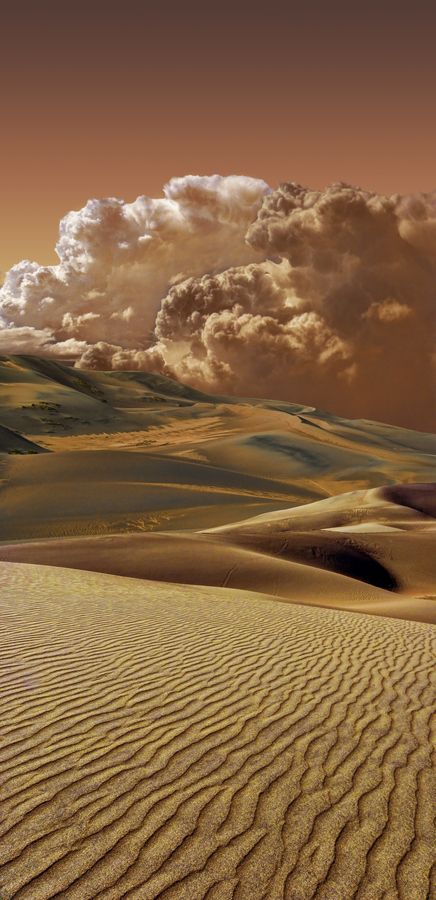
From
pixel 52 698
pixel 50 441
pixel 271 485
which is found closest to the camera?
pixel 52 698

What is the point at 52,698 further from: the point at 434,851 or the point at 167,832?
the point at 434,851

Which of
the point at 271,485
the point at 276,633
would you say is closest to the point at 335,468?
the point at 271,485

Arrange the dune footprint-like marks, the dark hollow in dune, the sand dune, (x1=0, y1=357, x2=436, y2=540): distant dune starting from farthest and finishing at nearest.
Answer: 1. (x1=0, y1=357, x2=436, y2=540): distant dune
2. the dark hollow in dune
3. the sand dune
4. the dune footprint-like marks

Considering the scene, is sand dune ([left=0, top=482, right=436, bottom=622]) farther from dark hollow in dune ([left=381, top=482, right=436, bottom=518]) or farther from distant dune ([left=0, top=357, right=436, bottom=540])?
distant dune ([left=0, top=357, right=436, bottom=540])

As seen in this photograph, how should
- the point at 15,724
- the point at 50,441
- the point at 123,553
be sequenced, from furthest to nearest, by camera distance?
the point at 50,441 < the point at 123,553 < the point at 15,724

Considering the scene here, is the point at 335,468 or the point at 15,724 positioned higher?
the point at 335,468

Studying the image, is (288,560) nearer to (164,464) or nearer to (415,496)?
(415,496)

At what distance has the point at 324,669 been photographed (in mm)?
7289

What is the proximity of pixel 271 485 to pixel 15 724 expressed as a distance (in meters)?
54.0

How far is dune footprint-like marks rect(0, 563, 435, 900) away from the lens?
3.18 m

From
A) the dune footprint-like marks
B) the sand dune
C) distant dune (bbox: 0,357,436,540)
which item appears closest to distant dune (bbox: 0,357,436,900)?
the dune footprint-like marks

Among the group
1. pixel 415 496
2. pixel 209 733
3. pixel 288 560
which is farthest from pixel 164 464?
pixel 209 733

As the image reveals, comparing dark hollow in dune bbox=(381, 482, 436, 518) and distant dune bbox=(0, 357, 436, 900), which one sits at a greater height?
dark hollow in dune bbox=(381, 482, 436, 518)

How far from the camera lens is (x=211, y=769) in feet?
14.1
